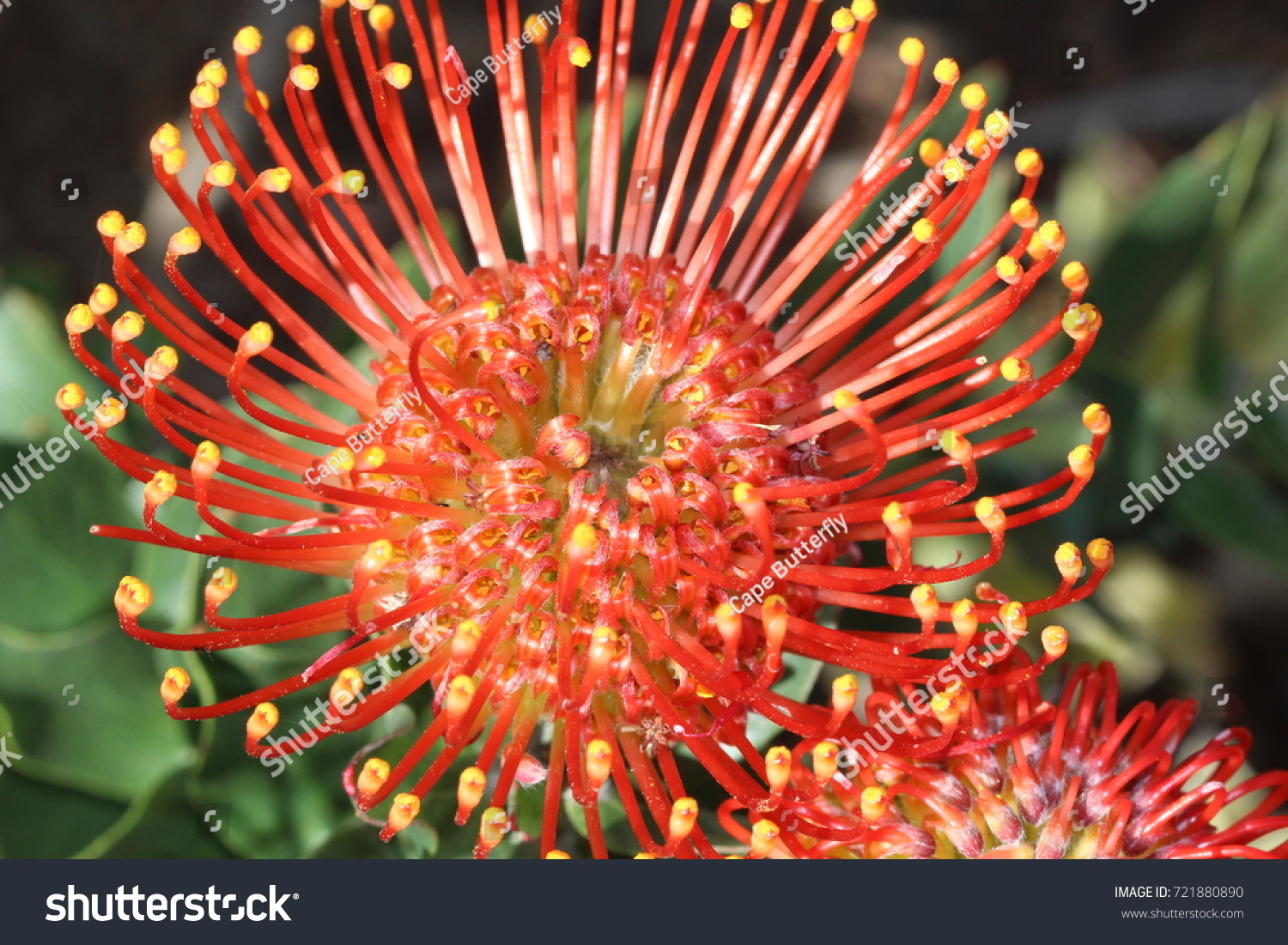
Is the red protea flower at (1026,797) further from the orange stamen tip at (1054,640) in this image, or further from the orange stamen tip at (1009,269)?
the orange stamen tip at (1009,269)

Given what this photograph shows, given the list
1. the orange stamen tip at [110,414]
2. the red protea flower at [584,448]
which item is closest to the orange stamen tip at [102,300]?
the red protea flower at [584,448]

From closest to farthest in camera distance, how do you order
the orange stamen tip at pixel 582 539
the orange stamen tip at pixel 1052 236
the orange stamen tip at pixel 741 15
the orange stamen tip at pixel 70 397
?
the orange stamen tip at pixel 582 539, the orange stamen tip at pixel 70 397, the orange stamen tip at pixel 1052 236, the orange stamen tip at pixel 741 15

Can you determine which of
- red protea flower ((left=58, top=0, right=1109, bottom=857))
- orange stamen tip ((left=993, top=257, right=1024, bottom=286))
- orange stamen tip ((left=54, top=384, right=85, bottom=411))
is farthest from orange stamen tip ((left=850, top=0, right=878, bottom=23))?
orange stamen tip ((left=54, top=384, right=85, bottom=411))

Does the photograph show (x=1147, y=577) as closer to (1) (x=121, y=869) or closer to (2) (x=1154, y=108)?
(2) (x=1154, y=108)

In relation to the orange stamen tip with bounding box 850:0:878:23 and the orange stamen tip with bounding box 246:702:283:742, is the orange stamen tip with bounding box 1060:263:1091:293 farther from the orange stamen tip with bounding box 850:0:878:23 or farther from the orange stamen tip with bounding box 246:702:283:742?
the orange stamen tip with bounding box 246:702:283:742

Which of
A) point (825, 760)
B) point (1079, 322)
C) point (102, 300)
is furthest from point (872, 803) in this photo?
point (102, 300)
